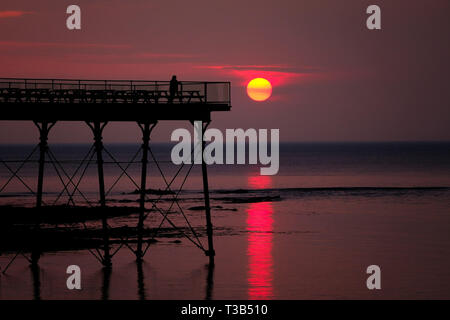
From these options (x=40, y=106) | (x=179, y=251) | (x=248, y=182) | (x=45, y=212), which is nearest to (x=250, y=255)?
(x=179, y=251)

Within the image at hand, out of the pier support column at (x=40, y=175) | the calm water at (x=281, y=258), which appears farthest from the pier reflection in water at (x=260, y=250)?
the pier support column at (x=40, y=175)

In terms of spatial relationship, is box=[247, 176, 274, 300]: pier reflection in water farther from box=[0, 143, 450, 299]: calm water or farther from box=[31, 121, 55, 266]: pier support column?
box=[31, 121, 55, 266]: pier support column

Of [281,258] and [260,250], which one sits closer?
[281,258]

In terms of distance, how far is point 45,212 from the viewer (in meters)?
77.9

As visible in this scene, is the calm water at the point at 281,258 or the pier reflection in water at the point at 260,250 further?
the pier reflection in water at the point at 260,250

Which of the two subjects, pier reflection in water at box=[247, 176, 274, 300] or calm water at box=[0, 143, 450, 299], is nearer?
calm water at box=[0, 143, 450, 299]

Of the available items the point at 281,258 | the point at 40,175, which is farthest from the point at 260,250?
the point at 40,175

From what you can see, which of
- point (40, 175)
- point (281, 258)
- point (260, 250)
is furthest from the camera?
point (260, 250)

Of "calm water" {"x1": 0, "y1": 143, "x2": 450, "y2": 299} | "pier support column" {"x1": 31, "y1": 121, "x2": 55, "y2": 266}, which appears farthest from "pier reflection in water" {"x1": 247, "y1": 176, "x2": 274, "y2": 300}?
"pier support column" {"x1": 31, "y1": 121, "x2": 55, "y2": 266}

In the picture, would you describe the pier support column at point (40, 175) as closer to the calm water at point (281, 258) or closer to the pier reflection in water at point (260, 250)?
the calm water at point (281, 258)

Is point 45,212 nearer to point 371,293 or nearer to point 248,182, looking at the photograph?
point 371,293

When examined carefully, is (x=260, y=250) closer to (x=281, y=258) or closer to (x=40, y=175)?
(x=281, y=258)
